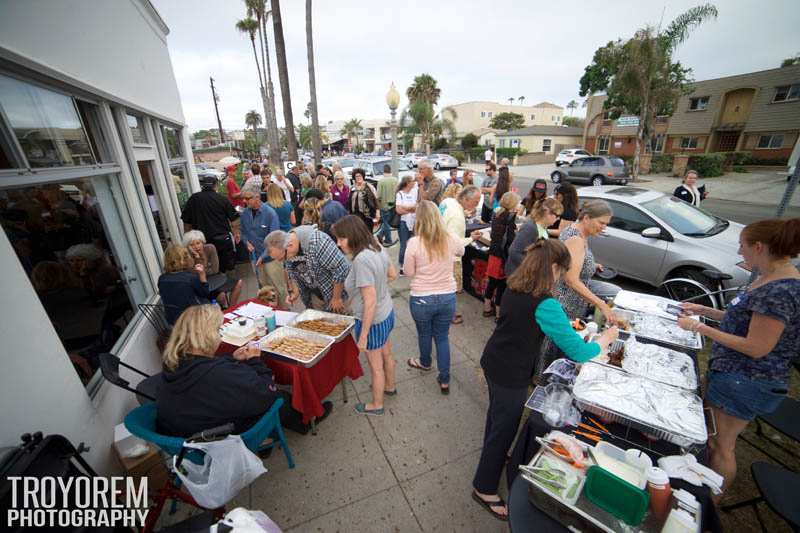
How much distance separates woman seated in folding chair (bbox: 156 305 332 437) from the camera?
209 centimetres

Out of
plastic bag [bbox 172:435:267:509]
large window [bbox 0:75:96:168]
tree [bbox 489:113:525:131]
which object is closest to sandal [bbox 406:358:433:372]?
plastic bag [bbox 172:435:267:509]

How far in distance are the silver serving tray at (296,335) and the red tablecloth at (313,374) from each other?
0.05 metres

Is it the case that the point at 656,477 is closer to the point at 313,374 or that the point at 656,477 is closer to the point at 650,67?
the point at 313,374

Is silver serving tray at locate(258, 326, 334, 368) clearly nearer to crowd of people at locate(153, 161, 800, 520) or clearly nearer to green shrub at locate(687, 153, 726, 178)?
crowd of people at locate(153, 161, 800, 520)

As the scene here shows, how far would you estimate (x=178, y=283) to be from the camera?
3457 millimetres

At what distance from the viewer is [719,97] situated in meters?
25.0

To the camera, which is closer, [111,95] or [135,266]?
[111,95]

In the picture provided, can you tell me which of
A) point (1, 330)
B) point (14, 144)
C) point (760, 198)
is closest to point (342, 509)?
point (1, 330)

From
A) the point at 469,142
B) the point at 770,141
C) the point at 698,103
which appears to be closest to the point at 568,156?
the point at 698,103

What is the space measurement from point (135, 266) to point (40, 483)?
3.26 m

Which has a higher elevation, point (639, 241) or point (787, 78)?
point (787, 78)

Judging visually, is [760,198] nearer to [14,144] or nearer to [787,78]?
[787,78]

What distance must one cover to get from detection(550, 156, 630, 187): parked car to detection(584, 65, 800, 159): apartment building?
475 inches

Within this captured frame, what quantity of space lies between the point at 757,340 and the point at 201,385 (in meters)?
3.55
